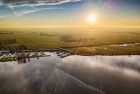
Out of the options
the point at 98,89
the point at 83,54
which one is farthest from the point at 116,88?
the point at 83,54

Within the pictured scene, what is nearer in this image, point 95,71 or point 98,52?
point 95,71

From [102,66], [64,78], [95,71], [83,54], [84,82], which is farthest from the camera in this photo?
[83,54]

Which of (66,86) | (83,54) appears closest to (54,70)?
(66,86)

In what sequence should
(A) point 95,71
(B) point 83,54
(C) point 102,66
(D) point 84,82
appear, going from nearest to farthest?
(D) point 84,82
(A) point 95,71
(C) point 102,66
(B) point 83,54

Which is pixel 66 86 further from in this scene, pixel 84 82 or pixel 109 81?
pixel 109 81

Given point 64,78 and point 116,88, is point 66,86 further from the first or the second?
point 116,88

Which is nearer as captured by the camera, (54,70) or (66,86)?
(66,86)
